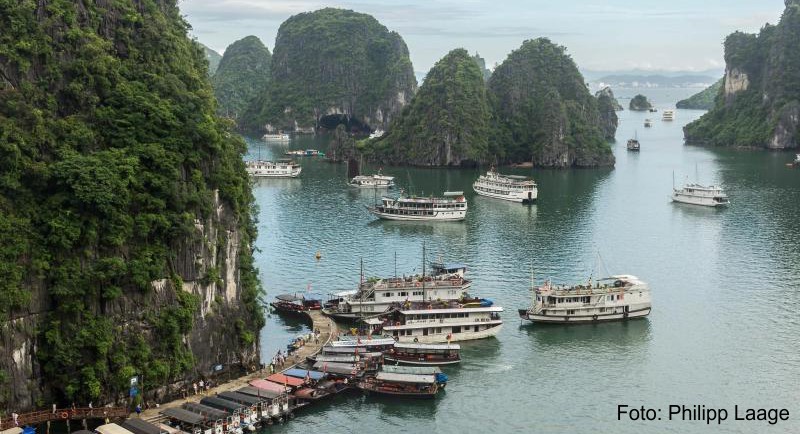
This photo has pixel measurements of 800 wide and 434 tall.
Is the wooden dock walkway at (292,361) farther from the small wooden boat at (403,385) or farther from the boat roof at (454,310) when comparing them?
the small wooden boat at (403,385)

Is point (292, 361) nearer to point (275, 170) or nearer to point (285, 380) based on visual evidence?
point (285, 380)

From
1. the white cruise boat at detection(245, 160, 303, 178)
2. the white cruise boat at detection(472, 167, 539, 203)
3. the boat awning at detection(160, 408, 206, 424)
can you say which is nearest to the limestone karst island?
the boat awning at detection(160, 408, 206, 424)

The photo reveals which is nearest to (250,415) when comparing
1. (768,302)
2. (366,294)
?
(366,294)

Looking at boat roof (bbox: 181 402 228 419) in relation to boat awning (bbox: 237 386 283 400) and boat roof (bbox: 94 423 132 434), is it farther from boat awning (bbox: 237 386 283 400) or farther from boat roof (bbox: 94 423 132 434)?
boat roof (bbox: 94 423 132 434)

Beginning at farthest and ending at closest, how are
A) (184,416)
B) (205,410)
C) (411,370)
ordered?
(411,370)
(205,410)
(184,416)

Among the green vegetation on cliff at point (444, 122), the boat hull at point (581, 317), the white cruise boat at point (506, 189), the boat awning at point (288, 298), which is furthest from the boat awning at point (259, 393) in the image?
the green vegetation on cliff at point (444, 122)

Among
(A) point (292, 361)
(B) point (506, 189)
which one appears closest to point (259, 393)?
(A) point (292, 361)
